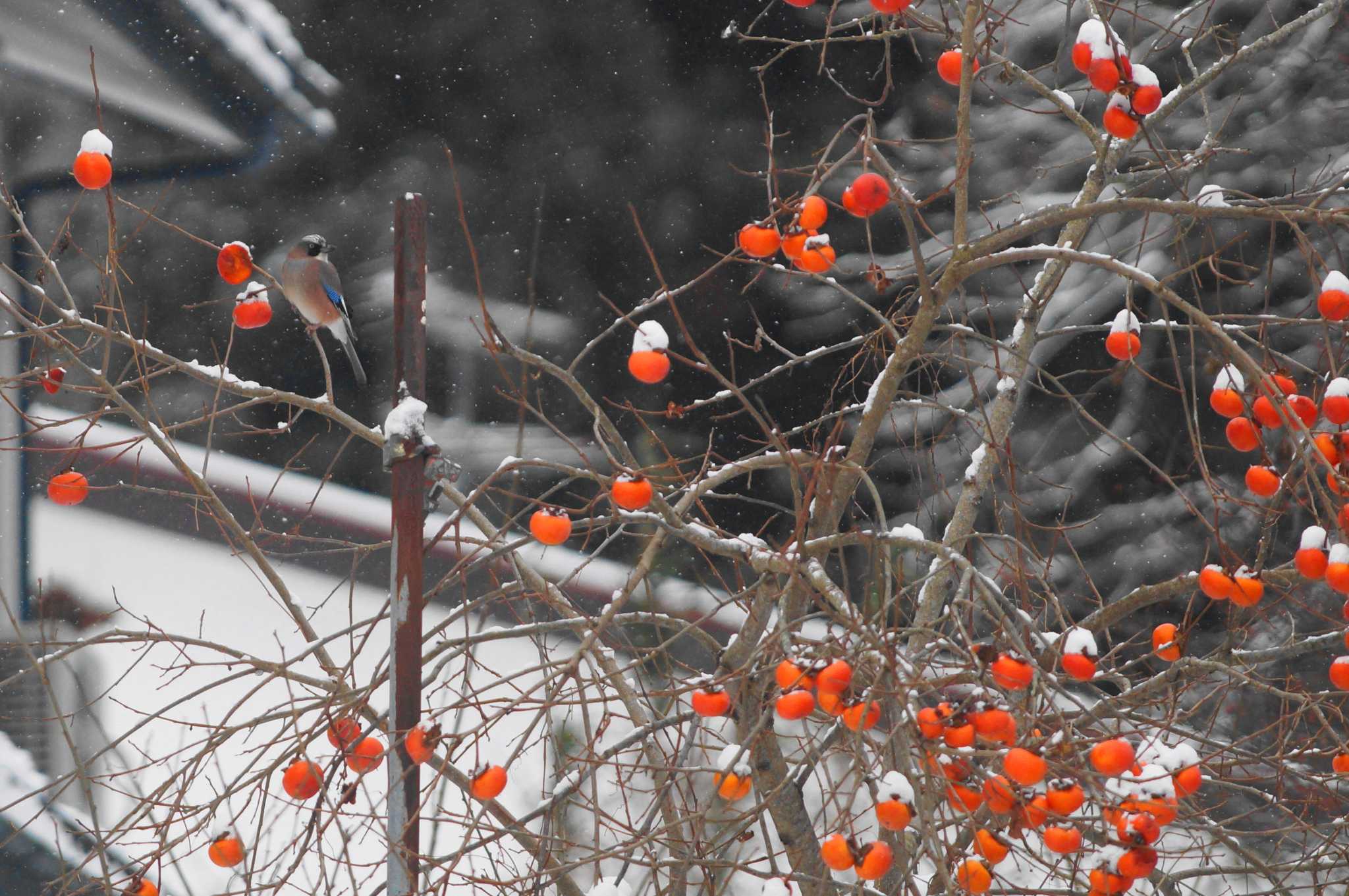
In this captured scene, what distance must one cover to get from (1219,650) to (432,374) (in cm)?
165

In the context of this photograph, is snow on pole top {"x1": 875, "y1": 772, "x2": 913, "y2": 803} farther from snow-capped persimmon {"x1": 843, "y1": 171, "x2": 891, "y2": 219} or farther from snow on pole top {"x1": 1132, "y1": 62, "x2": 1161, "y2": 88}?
snow on pole top {"x1": 1132, "y1": 62, "x2": 1161, "y2": 88}

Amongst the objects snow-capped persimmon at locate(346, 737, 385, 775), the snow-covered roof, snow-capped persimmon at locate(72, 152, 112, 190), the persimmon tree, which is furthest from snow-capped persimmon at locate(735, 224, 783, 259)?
the snow-covered roof

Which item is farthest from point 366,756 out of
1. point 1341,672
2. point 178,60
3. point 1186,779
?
point 178,60

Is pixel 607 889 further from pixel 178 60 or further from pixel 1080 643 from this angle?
pixel 178 60

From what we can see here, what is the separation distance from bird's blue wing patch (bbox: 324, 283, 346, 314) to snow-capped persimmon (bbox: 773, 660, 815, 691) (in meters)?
0.92

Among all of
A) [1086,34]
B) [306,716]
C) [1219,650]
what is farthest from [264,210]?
[1219,650]

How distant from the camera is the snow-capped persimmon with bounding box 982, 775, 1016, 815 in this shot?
2.60 feet

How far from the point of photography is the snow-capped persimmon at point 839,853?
79 cm

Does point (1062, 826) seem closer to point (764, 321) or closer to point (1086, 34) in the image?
point (1086, 34)

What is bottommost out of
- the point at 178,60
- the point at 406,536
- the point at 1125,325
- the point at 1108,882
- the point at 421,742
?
the point at 1108,882

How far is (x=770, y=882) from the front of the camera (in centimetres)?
87

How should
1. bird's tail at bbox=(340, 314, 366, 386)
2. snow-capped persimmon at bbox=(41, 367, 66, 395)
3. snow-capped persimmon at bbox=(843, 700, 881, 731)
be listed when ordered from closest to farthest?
1. snow-capped persimmon at bbox=(843, 700, 881, 731)
2. snow-capped persimmon at bbox=(41, 367, 66, 395)
3. bird's tail at bbox=(340, 314, 366, 386)

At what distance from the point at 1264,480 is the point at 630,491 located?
64 cm

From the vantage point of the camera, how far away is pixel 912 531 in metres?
1.06
